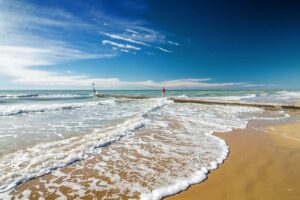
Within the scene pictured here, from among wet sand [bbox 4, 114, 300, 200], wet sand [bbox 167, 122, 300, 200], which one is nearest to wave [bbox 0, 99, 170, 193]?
wet sand [bbox 4, 114, 300, 200]

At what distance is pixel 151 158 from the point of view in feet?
16.6

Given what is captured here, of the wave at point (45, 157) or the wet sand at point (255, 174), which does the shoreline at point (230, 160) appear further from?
the wave at point (45, 157)

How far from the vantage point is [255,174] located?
403 centimetres

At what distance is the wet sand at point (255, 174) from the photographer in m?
3.28

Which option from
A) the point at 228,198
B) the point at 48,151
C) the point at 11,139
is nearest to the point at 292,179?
the point at 228,198

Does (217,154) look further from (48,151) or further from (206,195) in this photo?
(48,151)

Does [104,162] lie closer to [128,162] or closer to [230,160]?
[128,162]

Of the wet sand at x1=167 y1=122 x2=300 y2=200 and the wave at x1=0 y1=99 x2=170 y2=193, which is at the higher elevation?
the wave at x1=0 y1=99 x2=170 y2=193

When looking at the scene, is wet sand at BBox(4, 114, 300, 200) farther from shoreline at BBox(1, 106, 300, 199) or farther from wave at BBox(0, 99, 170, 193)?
wave at BBox(0, 99, 170, 193)

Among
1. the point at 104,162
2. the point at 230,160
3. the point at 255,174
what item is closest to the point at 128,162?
the point at 104,162

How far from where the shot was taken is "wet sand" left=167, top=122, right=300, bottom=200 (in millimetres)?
3278

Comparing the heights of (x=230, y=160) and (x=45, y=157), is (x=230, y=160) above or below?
below

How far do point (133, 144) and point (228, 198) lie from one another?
3.76 meters

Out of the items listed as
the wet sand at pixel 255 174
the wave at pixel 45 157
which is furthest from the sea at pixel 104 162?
the wet sand at pixel 255 174
